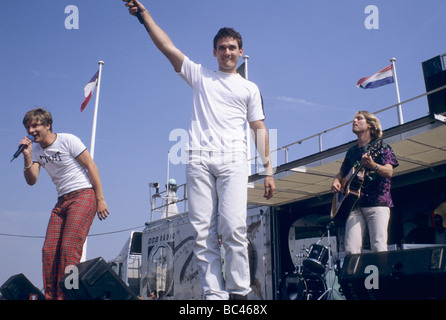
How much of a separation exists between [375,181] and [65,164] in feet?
9.77

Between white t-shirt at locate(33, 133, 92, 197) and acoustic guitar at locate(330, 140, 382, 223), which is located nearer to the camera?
white t-shirt at locate(33, 133, 92, 197)

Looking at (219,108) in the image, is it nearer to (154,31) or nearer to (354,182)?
(154,31)

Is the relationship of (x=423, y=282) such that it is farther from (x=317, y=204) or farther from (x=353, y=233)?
(x=317, y=204)

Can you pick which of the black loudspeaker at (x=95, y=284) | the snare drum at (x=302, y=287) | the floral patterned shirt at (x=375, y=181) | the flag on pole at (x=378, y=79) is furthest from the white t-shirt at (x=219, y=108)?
the flag on pole at (x=378, y=79)

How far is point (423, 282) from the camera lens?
2.76m

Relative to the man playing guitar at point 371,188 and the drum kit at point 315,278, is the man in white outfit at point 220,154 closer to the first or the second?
the man playing guitar at point 371,188

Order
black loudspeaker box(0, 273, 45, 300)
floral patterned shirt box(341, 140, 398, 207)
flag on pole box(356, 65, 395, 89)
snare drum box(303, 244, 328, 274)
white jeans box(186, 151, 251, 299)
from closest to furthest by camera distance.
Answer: white jeans box(186, 151, 251, 299) → black loudspeaker box(0, 273, 45, 300) → floral patterned shirt box(341, 140, 398, 207) → snare drum box(303, 244, 328, 274) → flag on pole box(356, 65, 395, 89)

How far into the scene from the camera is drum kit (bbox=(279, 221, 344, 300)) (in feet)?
24.6

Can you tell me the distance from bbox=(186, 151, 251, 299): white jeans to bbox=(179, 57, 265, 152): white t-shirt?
3.9 inches

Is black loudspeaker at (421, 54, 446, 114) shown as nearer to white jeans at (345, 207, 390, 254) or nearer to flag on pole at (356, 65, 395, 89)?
white jeans at (345, 207, 390, 254)

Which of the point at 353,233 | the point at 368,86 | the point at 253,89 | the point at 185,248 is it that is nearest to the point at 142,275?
the point at 185,248

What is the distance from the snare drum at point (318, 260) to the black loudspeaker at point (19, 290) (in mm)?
5428

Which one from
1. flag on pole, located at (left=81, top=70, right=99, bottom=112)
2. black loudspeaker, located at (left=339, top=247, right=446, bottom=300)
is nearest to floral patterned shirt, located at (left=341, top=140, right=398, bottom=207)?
black loudspeaker, located at (left=339, top=247, right=446, bottom=300)

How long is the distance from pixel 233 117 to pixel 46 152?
67.4 inches
